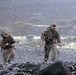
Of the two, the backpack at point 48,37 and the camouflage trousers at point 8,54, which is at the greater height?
the backpack at point 48,37

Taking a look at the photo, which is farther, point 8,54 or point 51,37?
point 8,54

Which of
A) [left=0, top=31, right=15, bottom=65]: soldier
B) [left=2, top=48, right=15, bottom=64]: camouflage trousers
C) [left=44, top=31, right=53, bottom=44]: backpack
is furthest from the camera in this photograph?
[left=2, top=48, right=15, bottom=64]: camouflage trousers

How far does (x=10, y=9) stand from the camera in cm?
6762

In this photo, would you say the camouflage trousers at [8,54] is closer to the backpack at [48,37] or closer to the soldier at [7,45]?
the soldier at [7,45]

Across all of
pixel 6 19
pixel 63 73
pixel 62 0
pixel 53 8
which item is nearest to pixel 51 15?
pixel 53 8

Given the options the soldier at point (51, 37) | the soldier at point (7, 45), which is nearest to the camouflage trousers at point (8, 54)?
the soldier at point (7, 45)

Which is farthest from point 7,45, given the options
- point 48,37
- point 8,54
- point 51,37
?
point 51,37

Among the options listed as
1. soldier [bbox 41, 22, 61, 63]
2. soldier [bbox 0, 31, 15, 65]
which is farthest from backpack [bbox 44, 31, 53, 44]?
soldier [bbox 0, 31, 15, 65]

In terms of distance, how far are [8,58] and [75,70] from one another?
420 centimetres

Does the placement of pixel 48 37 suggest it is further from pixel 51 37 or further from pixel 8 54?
pixel 8 54

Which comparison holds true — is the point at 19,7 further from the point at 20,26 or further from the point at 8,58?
the point at 8,58

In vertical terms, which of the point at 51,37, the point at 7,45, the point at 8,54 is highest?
the point at 51,37

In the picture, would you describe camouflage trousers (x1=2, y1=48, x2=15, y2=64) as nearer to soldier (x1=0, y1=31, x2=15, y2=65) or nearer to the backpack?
soldier (x1=0, y1=31, x2=15, y2=65)

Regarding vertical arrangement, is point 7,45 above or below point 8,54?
above
